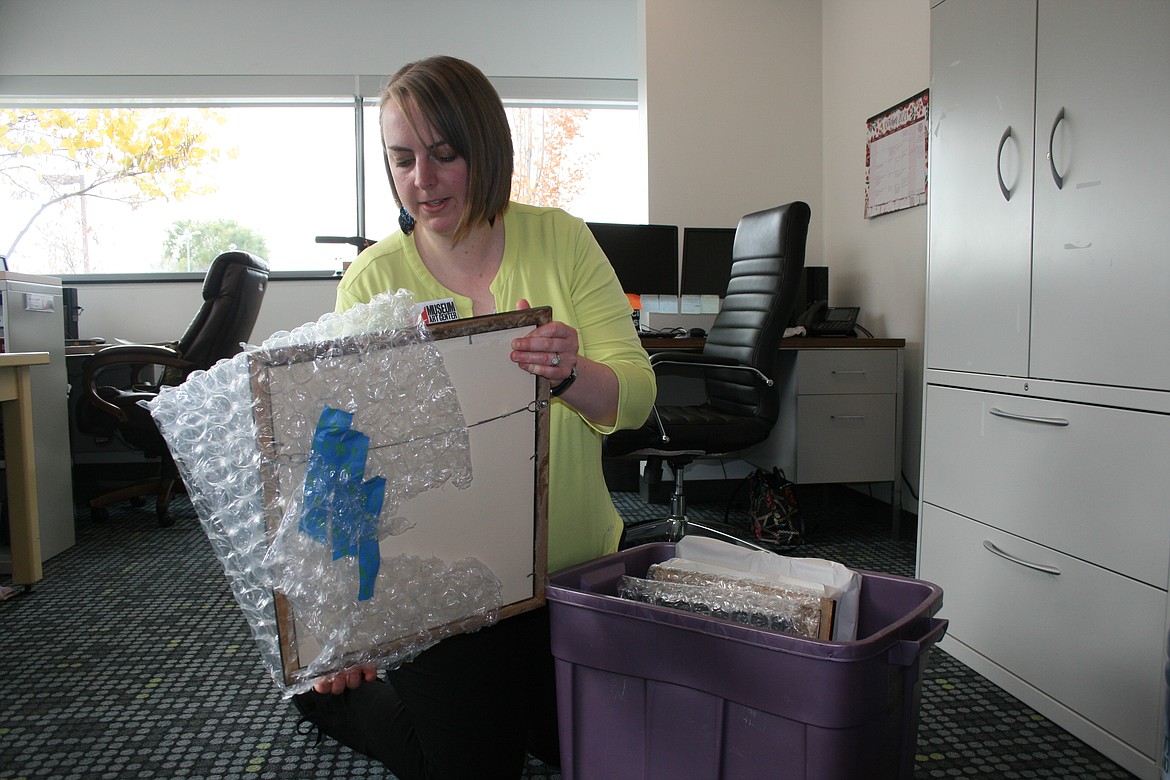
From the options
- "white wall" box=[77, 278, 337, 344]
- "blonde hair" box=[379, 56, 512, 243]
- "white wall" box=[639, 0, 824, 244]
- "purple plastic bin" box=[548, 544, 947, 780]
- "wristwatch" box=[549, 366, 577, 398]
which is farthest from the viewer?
"white wall" box=[77, 278, 337, 344]

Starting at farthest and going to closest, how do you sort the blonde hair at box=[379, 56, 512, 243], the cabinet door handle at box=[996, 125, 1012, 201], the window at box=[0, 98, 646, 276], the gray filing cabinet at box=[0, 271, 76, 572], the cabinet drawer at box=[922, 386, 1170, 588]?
the window at box=[0, 98, 646, 276], the gray filing cabinet at box=[0, 271, 76, 572], the cabinet door handle at box=[996, 125, 1012, 201], the cabinet drawer at box=[922, 386, 1170, 588], the blonde hair at box=[379, 56, 512, 243]

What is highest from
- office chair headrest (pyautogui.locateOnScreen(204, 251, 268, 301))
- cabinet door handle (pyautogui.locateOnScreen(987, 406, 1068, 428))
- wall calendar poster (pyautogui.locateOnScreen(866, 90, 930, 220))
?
wall calendar poster (pyautogui.locateOnScreen(866, 90, 930, 220))

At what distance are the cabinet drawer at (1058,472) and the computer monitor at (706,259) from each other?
1.55 meters

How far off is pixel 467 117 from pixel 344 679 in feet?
2.39

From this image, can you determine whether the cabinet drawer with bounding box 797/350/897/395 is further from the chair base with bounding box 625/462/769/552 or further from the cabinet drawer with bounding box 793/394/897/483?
the chair base with bounding box 625/462/769/552

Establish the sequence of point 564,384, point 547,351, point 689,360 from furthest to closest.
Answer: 1. point 689,360
2. point 564,384
3. point 547,351

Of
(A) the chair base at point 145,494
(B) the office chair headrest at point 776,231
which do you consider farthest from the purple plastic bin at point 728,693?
(A) the chair base at point 145,494

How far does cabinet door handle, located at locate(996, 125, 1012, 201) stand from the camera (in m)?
1.60

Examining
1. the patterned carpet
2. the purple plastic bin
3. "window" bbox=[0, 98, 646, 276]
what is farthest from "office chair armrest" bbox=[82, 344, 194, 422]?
the purple plastic bin

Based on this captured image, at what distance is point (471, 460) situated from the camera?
32.4 inches

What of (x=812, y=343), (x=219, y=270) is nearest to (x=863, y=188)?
(x=812, y=343)

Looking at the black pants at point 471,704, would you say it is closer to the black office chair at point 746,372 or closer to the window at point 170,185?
the black office chair at point 746,372

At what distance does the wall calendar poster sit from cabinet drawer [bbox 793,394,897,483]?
79 cm

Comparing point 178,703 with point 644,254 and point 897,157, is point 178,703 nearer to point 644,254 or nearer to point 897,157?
point 644,254
